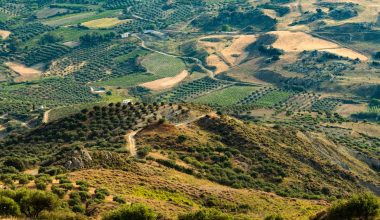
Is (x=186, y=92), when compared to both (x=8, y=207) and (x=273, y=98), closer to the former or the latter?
(x=273, y=98)

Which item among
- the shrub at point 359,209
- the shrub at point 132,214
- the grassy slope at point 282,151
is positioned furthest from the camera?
the grassy slope at point 282,151

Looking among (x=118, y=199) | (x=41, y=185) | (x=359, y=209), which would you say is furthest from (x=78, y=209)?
(x=359, y=209)

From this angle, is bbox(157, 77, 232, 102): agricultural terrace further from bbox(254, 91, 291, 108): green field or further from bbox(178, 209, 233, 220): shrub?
bbox(178, 209, 233, 220): shrub

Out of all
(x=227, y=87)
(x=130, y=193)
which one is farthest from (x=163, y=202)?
(x=227, y=87)

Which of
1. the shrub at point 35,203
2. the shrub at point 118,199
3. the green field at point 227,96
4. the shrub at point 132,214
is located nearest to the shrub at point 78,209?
the shrub at point 118,199

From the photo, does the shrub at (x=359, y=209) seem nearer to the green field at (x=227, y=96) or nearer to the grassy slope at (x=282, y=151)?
the grassy slope at (x=282, y=151)

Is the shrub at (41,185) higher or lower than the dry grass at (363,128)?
higher

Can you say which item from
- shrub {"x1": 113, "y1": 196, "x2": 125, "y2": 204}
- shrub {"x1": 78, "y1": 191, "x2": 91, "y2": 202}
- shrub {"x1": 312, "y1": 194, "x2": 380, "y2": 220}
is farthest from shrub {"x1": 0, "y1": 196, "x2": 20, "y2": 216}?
shrub {"x1": 312, "y1": 194, "x2": 380, "y2": 220}

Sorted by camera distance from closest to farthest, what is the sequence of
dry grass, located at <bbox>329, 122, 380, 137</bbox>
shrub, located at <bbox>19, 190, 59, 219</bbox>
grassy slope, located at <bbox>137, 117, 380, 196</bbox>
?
shrub, located at <bbox>19, 190, 59, 219</bbox> < grassy slope, located at <bbox>137, 117, 380, 196</bbox> < dry grass, located at <bbox>329, 122, 380, 137</bbox>
